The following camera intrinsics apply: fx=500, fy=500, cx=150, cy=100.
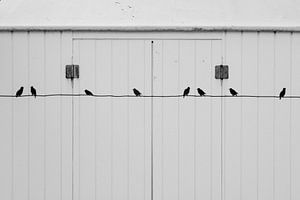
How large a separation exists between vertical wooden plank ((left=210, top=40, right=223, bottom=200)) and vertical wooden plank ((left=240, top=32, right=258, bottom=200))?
7.6 inches

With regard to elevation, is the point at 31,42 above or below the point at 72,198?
above

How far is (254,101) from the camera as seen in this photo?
4211 millimetres

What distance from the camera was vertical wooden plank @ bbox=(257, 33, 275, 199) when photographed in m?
4.20

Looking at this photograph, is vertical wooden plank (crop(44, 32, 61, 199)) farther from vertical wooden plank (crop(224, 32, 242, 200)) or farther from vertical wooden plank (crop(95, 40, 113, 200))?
vertical wooden plank (crop(224, 32, 242, 200))

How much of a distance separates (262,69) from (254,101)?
10.9 inches

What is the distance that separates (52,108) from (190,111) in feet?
3.83

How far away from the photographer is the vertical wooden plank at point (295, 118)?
420 centimetres

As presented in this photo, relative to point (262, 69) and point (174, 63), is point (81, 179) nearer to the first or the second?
point (174, 63)

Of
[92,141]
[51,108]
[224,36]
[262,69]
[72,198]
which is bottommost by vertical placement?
[72,198]

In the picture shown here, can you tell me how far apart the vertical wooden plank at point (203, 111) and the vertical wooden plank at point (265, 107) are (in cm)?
42
